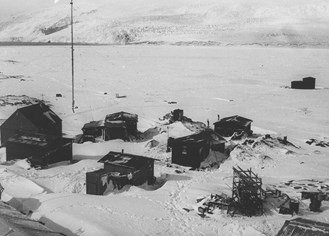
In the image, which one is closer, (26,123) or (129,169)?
(129,169)

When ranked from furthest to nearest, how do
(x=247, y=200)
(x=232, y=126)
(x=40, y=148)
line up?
(x=232, y=126)
(x=40, y=148)
(x=247, y=200)

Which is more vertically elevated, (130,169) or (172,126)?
(172,126)

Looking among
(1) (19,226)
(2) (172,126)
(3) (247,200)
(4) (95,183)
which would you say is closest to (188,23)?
(2) (172,126)

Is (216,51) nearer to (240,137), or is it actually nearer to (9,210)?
(240,137)

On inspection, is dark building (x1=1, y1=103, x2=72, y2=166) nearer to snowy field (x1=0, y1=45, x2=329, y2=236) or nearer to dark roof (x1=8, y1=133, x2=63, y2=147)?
dark roof (x1=8, y1=133, x2=63, y2=147)

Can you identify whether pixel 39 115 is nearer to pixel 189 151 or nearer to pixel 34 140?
pixel 34 140

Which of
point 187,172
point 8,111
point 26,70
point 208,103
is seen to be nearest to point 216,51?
point 26,70
